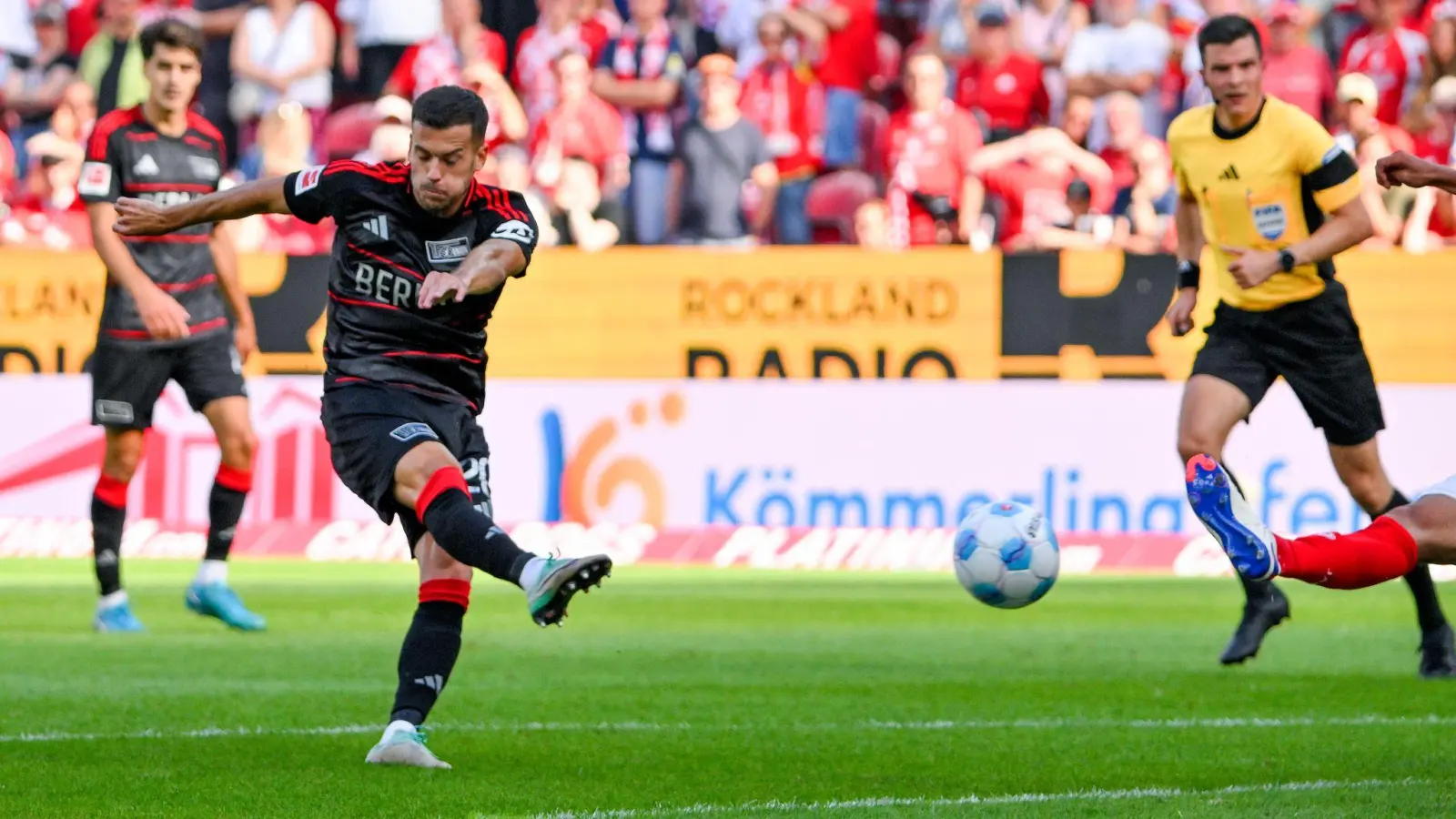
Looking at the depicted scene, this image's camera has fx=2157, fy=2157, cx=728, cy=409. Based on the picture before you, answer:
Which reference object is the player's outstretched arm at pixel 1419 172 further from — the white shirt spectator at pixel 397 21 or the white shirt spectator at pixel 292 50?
the white shirt spectator at pixel 292 50

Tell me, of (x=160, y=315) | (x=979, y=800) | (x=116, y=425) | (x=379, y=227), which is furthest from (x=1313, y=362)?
(x=116, y=425)

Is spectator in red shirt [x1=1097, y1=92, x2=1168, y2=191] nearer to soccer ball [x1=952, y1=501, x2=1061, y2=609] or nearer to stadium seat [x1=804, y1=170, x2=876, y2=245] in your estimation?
stadium seat [x1=804, y1=170, x2=876, y2=245]

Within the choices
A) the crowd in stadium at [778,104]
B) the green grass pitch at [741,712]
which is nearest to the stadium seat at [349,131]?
the crowd in stadium at [778,104]

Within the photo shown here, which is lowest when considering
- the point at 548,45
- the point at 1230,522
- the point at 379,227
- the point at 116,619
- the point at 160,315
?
the point at 116,619

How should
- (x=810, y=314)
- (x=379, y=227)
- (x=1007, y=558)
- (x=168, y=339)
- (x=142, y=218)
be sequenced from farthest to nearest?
(x=810, y=314) → (x=168, y=339) → (x=1007, y=558) → (x=142, y=218) → (x=379, y=227)

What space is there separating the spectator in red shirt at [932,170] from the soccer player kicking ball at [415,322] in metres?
10.3

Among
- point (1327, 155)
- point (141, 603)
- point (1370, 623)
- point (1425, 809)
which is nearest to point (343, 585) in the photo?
point (141, 603)

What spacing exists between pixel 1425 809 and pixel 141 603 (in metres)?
7.89

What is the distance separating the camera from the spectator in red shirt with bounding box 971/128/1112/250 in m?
16.0

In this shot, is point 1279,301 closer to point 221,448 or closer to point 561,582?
point 561,582

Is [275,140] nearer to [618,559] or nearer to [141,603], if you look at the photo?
[618,559]

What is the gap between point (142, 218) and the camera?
634 cm

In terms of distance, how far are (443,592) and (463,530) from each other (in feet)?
1.60

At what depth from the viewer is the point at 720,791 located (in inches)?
221
